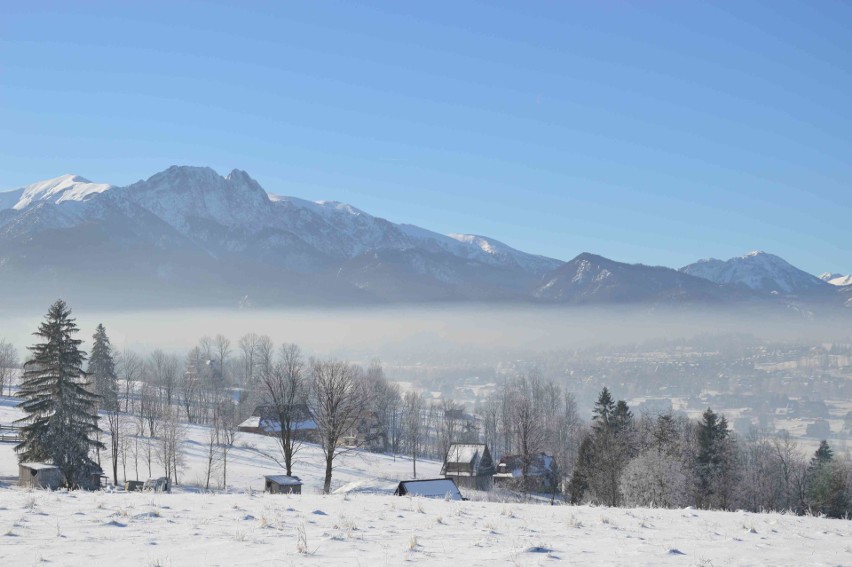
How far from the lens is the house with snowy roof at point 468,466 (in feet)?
306

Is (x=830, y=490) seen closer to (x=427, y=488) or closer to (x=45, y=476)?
(x=427, y=488)

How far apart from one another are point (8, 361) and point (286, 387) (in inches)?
4793

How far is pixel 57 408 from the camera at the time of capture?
42875 millimetres

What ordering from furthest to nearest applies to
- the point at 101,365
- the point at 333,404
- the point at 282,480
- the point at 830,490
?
the point at 101,365
the point at 830,490
the point at 333,404
the point at 282,480

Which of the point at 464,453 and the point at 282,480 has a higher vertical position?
the point at 282,480


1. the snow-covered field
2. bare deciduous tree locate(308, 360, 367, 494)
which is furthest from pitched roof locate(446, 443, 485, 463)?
the snow-covered field

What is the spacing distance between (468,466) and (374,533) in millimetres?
82785

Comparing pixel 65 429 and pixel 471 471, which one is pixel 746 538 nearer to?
pixel 65 429

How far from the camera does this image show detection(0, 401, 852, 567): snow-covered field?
465 inches

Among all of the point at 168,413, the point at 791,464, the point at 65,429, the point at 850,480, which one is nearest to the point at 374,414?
the point at 168,413

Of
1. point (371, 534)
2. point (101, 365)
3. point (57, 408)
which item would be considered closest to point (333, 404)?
point (57, 408)

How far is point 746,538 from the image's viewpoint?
15086 millimetres

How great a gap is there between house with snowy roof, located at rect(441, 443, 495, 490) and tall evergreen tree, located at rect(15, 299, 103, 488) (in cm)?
5486

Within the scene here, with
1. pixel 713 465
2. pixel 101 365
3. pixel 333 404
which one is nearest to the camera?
pixel 333 404
